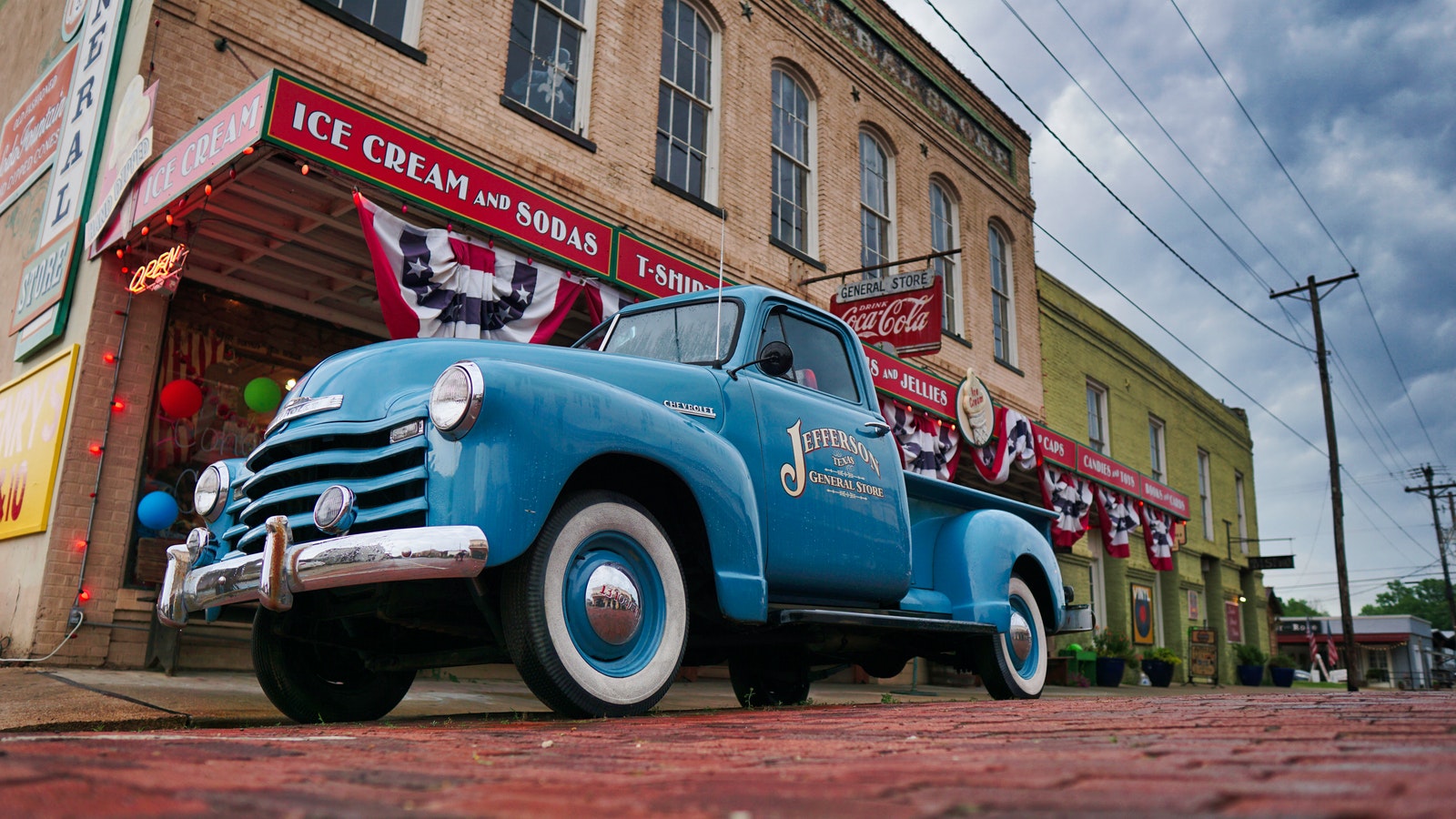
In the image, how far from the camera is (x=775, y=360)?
5.14m

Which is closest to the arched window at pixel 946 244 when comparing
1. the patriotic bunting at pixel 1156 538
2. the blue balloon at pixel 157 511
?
the patriotic bunting at pixel 1156 538

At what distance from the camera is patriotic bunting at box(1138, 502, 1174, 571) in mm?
18656

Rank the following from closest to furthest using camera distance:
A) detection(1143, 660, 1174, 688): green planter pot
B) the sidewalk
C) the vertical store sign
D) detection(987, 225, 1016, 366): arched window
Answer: the sidewalk < the vertical store sign < detection(987, 225, 1016, 366): arched window < detection(1143, 660, 1174, 688): green planter pot

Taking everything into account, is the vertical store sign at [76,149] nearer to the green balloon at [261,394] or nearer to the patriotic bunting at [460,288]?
the green balloon at [261,394]

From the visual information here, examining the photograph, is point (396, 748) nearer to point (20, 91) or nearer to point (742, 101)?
point (20, 91)

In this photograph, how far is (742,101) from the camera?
46.4 ft

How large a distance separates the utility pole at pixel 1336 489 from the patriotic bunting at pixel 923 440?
39.9 feet

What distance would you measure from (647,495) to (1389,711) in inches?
115

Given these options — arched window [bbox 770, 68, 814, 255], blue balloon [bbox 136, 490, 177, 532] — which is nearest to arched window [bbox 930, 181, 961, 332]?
arched window [bbox 770, 68, 814, 255]

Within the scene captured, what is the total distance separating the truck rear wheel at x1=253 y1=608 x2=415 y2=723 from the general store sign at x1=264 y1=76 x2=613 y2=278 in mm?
3274

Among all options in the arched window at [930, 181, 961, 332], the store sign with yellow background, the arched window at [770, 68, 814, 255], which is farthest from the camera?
the arched window at [930, 181, 961, 332]

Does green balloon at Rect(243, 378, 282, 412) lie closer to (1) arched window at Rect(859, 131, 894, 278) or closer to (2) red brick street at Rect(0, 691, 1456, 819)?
(2) red brick street at Rect(0, 691, 1456, 819)

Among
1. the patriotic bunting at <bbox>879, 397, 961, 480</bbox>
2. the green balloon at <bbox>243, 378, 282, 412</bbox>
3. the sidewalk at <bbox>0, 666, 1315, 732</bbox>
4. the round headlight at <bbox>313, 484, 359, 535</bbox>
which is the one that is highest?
the patriotic bunting at <bbox>879, 397, 961, 480</bbox>

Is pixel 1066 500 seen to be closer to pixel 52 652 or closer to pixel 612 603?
pixel 612 603
